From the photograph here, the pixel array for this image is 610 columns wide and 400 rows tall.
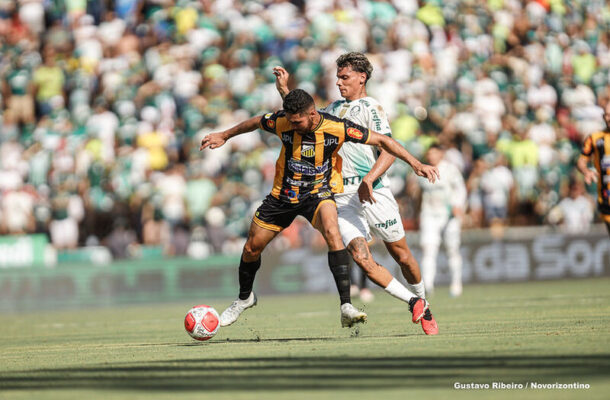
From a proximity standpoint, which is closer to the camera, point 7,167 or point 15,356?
point 15,356

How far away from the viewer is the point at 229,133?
33.8ft

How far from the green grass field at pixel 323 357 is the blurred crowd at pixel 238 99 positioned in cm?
707

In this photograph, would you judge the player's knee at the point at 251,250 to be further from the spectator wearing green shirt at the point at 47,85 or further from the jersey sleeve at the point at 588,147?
the spectator wearing green shirt at the point at 47,85

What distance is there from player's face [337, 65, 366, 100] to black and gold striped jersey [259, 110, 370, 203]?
93 cm

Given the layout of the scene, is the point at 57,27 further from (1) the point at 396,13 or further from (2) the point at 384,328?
(2) the point at 384,328

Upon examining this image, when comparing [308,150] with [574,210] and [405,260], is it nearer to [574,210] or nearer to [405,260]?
[405,260]

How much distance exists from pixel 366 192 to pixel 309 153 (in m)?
0.68

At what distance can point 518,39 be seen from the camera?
86.5 feet

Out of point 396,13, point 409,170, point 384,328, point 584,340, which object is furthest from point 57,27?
point 584,340

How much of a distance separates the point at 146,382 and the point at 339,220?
407cm

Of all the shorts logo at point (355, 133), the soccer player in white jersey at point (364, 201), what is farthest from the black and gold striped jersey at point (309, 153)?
the soccer player in white jersey at point (364, 201)

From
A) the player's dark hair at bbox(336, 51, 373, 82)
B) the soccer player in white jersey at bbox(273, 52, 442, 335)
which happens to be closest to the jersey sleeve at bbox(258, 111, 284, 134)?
the soccer player in white jersey at bbox(273, 52, 442, 335)

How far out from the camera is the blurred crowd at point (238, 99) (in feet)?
71.4

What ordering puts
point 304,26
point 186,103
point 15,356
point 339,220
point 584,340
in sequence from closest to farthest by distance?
1. point 584,340
2. point 15,356
3. point 339,220
4. point 186,103
5. point 304,26
